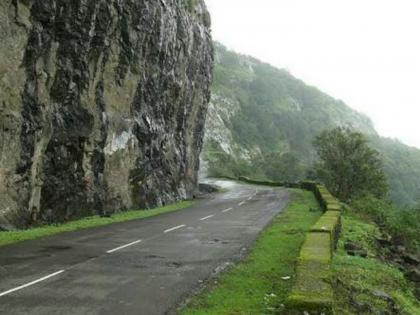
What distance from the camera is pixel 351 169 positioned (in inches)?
2189

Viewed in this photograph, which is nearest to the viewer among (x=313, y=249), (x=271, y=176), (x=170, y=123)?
(x=313, y=249)

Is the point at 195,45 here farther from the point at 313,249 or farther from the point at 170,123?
the point at 313,249

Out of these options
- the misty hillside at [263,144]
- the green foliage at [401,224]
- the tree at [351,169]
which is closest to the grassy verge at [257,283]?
the green foliage at [401,224]

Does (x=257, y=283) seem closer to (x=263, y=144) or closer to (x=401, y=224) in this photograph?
(x=401, y=224)

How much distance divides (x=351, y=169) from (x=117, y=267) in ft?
153

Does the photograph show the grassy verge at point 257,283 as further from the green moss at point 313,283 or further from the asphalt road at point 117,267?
the green moss at point 313,283

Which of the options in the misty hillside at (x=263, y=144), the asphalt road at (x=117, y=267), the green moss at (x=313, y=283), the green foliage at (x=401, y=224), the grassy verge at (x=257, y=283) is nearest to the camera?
the green moss at (x=313, y=283)

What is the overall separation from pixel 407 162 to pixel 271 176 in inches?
3029

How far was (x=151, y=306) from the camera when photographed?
9.21 m

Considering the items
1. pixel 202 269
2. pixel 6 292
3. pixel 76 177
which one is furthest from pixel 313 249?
pixel 76 177

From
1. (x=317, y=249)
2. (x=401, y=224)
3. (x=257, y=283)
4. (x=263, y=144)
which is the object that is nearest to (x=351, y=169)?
(x=401, y=224)

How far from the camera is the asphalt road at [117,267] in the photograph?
9281 millimetres

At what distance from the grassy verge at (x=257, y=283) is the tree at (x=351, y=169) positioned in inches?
1532

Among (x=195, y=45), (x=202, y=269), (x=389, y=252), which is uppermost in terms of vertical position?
(x=195, y=45)
